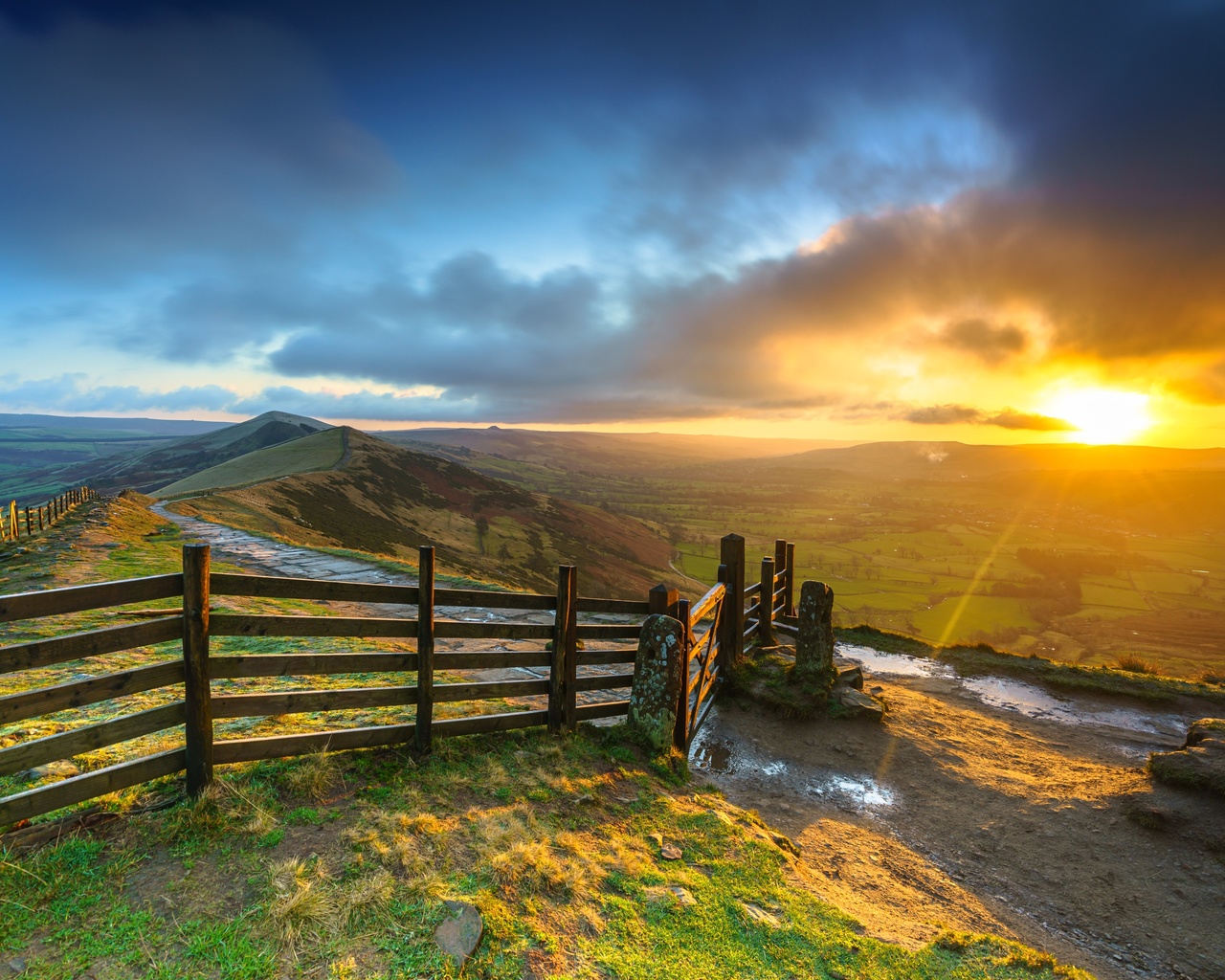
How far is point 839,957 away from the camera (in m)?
4.09

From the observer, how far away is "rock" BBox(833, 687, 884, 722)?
382 inches

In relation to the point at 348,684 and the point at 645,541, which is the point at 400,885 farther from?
the point at 645,541

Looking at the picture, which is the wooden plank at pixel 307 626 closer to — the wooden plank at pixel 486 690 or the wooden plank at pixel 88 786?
the wooden plank at pixel 486 690

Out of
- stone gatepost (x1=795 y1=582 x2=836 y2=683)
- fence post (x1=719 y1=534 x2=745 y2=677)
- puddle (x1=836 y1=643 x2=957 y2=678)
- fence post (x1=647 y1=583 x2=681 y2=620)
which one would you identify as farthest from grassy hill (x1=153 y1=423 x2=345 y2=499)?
fence post (x1=647 y1=583 x2=681 y2=620)

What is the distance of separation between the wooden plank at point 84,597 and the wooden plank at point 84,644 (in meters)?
0.20

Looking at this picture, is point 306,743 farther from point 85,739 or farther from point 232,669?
point 85,739

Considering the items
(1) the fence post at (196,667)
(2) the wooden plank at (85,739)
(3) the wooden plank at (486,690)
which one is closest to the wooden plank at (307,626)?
(1) the fence post at (196,667)

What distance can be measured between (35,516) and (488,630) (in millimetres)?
28495

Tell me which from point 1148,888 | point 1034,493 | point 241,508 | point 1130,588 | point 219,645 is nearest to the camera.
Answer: point 1148,888

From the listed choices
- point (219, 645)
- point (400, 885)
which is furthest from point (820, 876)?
point (219, 645)

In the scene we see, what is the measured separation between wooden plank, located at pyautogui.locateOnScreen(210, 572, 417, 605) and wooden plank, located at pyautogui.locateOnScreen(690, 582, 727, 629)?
14.4 feet

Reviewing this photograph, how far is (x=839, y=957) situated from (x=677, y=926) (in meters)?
1.29

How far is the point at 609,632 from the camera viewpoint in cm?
743

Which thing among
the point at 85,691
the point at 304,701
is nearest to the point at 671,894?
the point at 304,701
